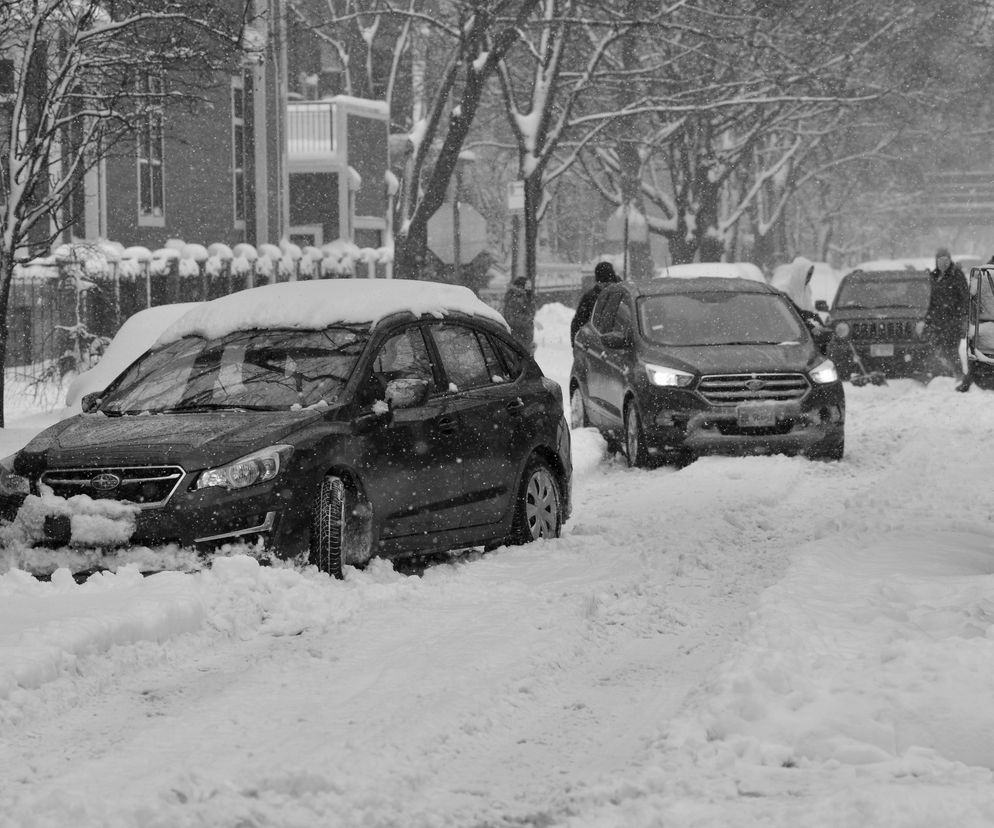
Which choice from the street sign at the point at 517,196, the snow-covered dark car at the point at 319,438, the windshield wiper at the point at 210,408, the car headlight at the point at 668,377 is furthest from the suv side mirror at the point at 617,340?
the street sign at the point at 517,196

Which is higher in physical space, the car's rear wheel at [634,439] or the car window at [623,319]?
the car window at [623,319]

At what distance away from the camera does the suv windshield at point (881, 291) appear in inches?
1011

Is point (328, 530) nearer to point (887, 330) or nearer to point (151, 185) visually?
point (887, 330)

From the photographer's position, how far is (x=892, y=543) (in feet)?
33.3

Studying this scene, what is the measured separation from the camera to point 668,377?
15.0 meters

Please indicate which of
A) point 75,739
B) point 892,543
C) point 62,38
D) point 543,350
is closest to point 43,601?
point 75,739

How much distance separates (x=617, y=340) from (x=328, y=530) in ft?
25.3

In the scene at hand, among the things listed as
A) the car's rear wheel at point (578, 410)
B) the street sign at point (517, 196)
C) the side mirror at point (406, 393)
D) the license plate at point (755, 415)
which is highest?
the street sign at point (517, 196)

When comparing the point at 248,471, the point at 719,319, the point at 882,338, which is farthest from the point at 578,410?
the point at 248,471

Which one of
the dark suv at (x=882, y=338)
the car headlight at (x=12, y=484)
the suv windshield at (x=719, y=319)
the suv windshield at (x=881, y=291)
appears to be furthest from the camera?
the suv windshield at (x=881, y=291)

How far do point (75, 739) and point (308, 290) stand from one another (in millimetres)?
4660

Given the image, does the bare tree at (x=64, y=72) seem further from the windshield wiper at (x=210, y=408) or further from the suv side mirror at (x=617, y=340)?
the windshield wiper at (x=210, y=408)

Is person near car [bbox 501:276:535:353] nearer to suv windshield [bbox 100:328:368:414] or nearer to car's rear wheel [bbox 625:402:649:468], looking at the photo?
car's rear wheel [bbox 625:402:649:468]

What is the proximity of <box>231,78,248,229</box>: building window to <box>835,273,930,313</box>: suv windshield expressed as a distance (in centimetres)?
1185
